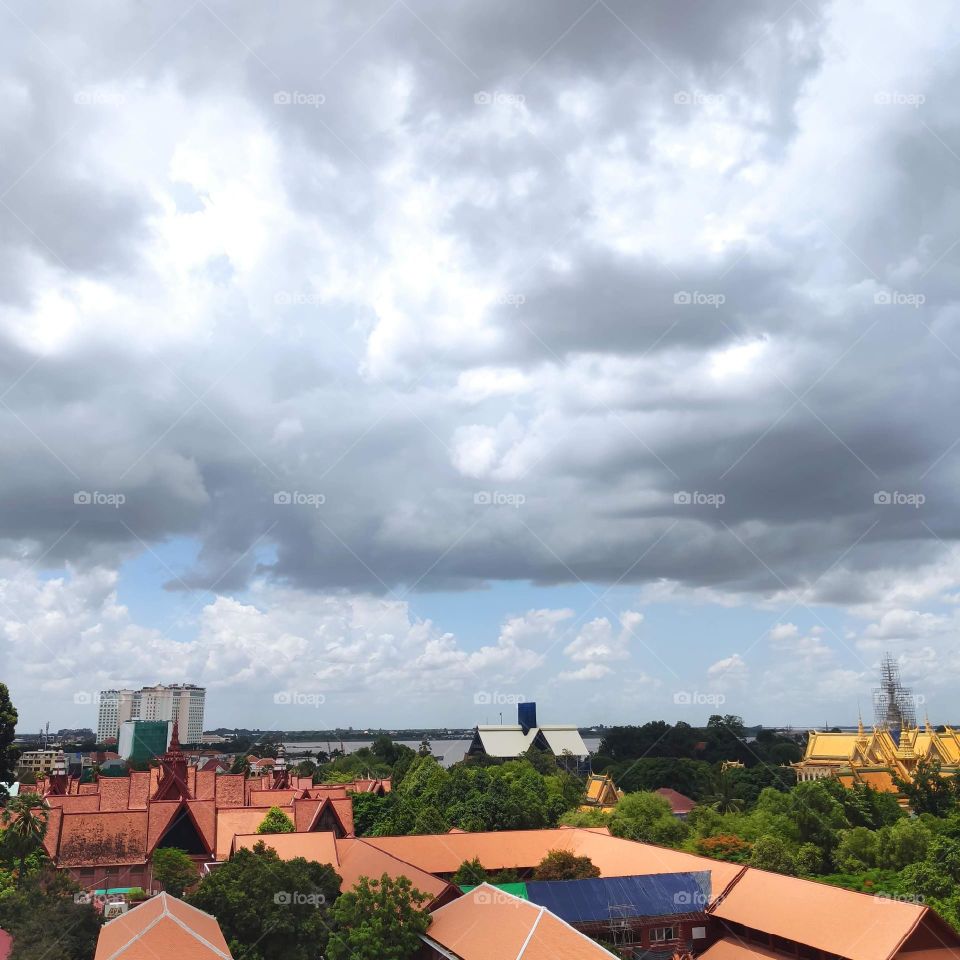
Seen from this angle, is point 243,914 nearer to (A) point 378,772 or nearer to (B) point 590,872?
(B) point 590,872

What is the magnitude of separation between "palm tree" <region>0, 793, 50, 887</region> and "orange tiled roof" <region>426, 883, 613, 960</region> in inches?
612

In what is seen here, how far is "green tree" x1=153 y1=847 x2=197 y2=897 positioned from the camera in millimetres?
30928

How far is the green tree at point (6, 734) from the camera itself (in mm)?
39656

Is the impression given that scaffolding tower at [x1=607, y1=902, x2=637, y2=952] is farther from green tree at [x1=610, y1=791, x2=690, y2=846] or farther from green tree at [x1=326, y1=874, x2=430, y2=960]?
green tree at [x1=610, y1=791, x2=690, y2=846]

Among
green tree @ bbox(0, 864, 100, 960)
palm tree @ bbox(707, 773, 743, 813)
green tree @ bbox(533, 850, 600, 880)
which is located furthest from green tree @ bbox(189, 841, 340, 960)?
palm tree @ bbox(707, 773, 743, 813)

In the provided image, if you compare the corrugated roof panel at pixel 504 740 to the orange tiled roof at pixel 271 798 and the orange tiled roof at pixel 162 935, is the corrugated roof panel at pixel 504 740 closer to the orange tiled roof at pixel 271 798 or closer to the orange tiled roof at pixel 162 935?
the orange tiled roof at pixel 271 798

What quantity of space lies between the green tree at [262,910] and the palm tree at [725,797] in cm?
3803

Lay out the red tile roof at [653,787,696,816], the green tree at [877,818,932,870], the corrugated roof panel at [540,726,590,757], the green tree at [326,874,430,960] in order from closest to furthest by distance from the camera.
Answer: the green tree at [326,874,430,960] → the green tree at [877,818,932,870] → the red tile roof at [653,787,696,816] → the corrugated roof panel at [540,726,590,757]

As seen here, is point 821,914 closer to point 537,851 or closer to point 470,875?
point 470,875

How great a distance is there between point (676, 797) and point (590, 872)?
41.7m

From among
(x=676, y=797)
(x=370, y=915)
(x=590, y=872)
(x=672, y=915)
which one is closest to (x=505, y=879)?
(x=590, y=872)

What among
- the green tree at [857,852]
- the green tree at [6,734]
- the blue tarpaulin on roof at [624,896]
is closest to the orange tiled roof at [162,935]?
the blue tarpaulin on roof at [624,896]

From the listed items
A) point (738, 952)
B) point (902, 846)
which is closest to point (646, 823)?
point (902, 846)

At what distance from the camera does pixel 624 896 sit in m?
31.9
